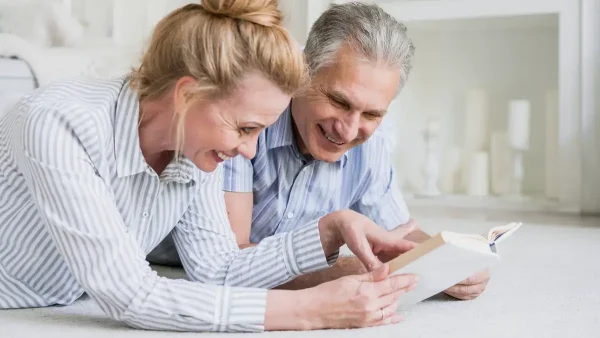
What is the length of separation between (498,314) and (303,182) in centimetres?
51

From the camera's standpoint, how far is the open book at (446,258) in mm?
1222

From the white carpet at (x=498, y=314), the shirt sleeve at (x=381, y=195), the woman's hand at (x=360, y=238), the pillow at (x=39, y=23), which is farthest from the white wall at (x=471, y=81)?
the woman's hand at (x=360, y=238)

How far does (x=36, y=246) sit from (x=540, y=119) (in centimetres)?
295

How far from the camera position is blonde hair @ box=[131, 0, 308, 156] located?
3.92 ft

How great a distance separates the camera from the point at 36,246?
1.38m

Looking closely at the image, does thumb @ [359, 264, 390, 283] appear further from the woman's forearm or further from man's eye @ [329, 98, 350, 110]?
man's eye @ [329, 98, 350, 110]

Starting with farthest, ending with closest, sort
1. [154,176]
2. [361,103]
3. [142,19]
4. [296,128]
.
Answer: [142,19] → [296,128] → [361,103] → [154,176]

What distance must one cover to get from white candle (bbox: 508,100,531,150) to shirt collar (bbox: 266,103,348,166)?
7.53ft

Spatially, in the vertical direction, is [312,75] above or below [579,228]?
above

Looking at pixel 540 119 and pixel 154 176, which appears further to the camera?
pixel 540 119

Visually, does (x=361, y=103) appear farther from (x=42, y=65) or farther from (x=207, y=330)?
(x=42, y=65)

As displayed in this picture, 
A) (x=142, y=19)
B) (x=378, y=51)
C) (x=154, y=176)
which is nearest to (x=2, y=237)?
(x=154, y=176)

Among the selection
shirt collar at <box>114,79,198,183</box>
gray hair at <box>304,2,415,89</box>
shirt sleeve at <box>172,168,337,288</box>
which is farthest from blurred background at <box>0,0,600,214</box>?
shirt collar at <box>114,79,198,183</box>

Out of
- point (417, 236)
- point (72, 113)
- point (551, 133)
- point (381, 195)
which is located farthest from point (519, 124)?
point (72, 113)
